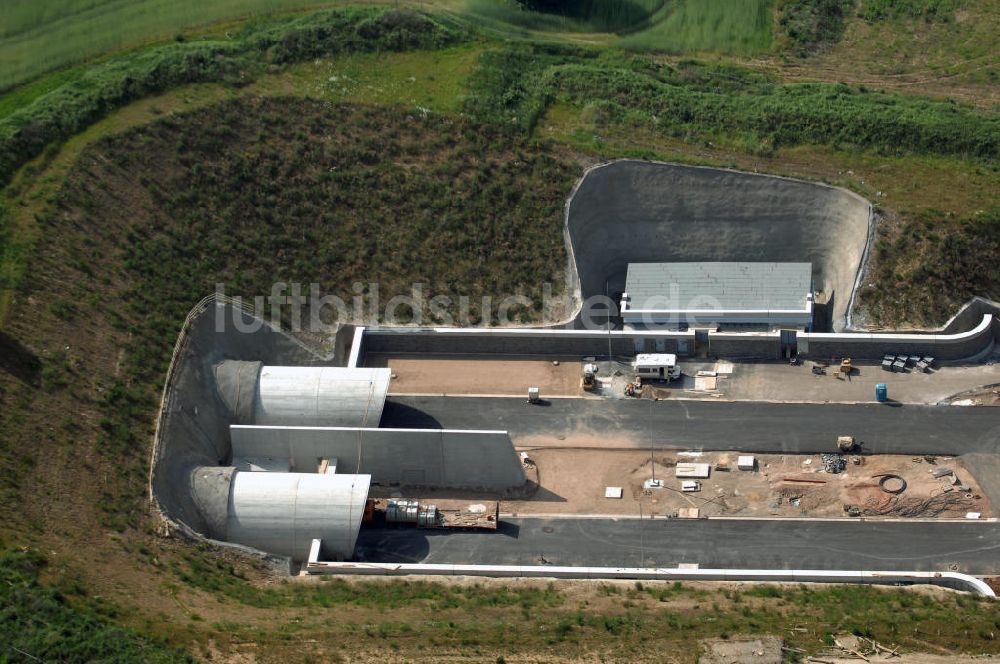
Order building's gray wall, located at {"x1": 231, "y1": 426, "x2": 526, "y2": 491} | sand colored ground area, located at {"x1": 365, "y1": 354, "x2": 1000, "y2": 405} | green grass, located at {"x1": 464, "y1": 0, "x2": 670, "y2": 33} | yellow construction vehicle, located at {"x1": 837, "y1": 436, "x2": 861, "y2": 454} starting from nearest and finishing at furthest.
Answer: building's gray wall, located at {"x1": 231, "y1": 426, "x2": 526, "y2": 491} → yellow construction vehicle, located at {"x1": 837, "y1": 436, "x2": 861, "y2": 454} → sand colored ground area, located at {"x1": 365, "y1": 354, "x2": 1000, "y2": 405} → green grass, located at {"x1": 464, "y1": 0, "x2": 670, "y2": 33}

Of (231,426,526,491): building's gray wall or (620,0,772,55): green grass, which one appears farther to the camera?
(620,0,772,55): green grass

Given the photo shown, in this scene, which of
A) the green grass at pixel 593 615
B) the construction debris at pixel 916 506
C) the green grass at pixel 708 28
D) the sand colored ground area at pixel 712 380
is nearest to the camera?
the green grass at pixel 593 615

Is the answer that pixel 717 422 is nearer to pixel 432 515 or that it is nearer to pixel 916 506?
pixel 916 506

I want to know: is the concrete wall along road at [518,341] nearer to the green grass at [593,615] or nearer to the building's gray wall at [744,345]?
the building's gray wall at [744,345]

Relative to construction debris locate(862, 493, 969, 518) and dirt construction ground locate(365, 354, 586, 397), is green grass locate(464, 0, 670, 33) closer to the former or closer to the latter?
dirt construction ground locate(365, 354, 586, 397)

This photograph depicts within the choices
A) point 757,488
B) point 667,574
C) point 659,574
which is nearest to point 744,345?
point 757,488

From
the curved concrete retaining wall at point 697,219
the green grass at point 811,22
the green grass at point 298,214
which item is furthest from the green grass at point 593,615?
the green grass at point 811,22

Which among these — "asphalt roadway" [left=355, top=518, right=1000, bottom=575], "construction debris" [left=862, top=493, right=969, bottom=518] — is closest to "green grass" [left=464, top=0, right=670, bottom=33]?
"asphalt roadway" [left=355, top=518, right=1000, bottom=575]
